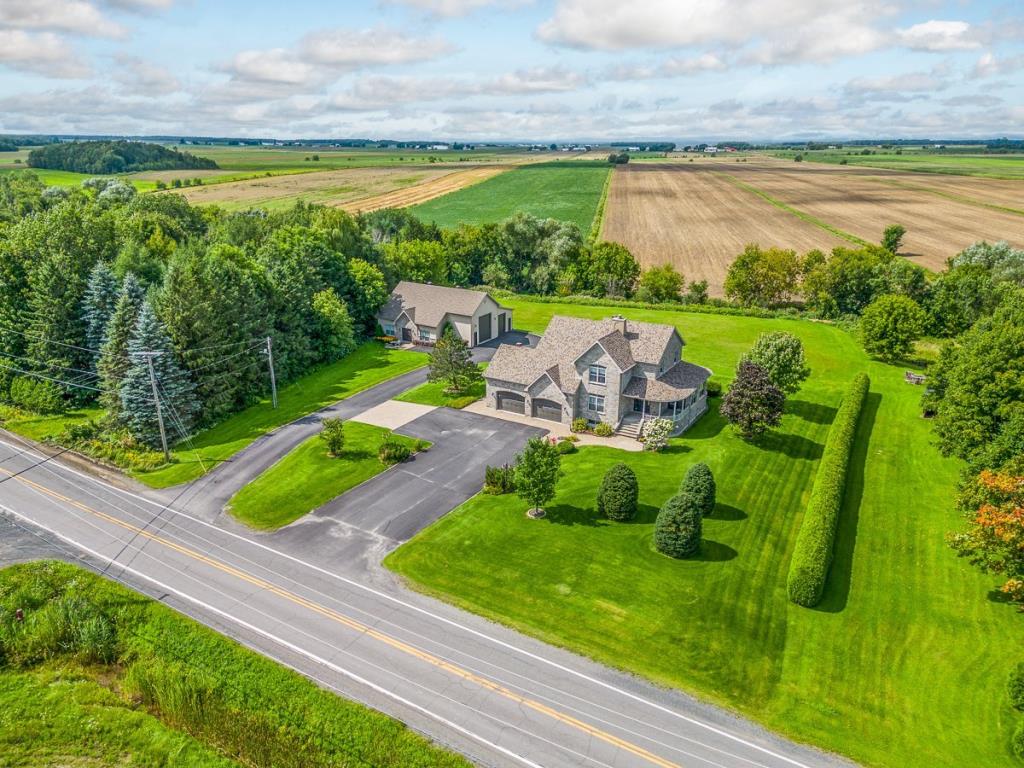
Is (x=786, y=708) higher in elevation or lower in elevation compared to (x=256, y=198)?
lower

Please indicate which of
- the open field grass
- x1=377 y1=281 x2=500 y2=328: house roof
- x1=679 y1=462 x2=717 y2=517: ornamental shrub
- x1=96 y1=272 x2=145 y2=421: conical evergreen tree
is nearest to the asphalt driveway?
the open field grass

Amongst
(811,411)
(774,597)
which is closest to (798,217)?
(811,411)

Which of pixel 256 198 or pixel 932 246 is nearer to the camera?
pixel 932 246

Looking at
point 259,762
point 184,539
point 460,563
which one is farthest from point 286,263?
point 259,762

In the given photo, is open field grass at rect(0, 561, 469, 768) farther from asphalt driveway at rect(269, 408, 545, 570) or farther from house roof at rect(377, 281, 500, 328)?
house roof at rect(377, 281, 500, 328)

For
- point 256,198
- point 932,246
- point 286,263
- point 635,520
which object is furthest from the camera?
point 256,198

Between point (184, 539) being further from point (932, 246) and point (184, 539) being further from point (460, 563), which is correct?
point (932, 246)

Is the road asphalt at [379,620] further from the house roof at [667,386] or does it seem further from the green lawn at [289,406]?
the house roof at [667,386]
